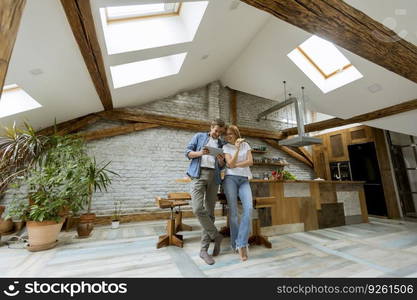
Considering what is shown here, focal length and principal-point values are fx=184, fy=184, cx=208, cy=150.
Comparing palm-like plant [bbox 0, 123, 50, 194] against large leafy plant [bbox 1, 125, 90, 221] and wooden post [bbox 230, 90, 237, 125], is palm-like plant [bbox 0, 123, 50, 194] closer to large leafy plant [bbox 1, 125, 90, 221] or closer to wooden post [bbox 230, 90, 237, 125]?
large leafy plant [bbox 1, 125, 90, 221]

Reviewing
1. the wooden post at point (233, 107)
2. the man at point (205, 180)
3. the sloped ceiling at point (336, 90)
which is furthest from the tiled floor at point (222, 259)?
the wooden post at point (233, 107)

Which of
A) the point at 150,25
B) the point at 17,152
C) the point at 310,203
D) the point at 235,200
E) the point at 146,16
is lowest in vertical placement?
the point at 310,203

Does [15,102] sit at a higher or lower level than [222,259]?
higher

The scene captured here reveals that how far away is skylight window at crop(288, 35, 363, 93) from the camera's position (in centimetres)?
377

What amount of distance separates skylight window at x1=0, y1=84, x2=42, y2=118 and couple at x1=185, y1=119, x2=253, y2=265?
2853mm

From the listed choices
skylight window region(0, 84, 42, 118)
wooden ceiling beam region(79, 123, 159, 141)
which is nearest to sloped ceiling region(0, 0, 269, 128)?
skylight window region(0, 84, 42, 118)

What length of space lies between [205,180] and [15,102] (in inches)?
132

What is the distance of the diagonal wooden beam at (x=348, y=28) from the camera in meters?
1.38

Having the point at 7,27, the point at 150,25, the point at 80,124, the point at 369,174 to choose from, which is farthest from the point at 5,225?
the point at 369,174

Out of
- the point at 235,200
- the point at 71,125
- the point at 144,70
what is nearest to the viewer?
the point at 235,200

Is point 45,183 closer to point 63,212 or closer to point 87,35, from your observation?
point 63,212

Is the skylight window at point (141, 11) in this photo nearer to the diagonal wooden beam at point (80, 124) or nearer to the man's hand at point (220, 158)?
the diagonal wooden beam at point (80, 124)

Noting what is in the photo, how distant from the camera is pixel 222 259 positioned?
1906 millimetres

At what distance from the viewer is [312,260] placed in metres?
1.90
